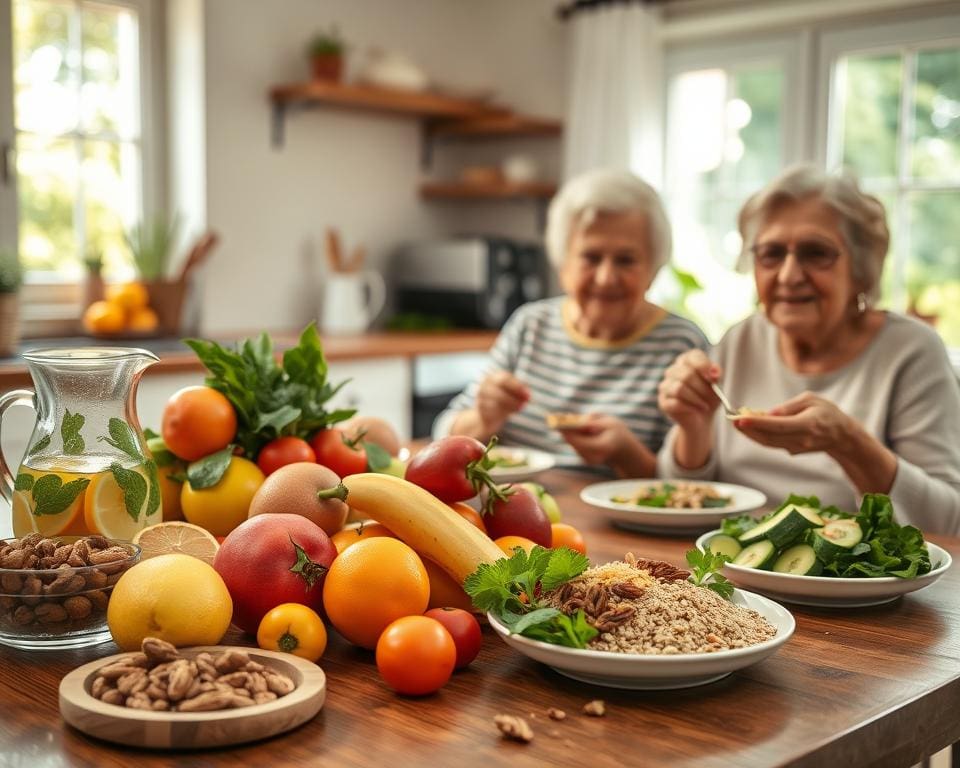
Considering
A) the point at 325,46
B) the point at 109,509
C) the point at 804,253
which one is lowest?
the point at 109,509

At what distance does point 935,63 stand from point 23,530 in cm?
326

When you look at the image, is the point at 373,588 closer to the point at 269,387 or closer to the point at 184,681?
the point at 184,681

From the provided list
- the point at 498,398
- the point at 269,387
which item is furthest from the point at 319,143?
the point at 269,387

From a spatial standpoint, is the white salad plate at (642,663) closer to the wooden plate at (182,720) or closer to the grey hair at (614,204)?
the wooden plate at (182,720)

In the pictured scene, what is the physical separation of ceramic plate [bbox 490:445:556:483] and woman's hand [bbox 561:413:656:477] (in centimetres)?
7

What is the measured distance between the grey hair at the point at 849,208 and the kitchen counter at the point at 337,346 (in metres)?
1.43

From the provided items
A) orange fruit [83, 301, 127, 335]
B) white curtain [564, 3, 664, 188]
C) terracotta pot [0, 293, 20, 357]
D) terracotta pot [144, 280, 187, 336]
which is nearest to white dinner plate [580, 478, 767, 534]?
terracotta pot [0, 293, 20, 357]

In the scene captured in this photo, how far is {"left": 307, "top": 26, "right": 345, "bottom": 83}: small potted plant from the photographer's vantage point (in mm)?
3758

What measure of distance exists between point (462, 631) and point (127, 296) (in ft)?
9.30

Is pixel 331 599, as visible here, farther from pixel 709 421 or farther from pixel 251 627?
pixel 709 421

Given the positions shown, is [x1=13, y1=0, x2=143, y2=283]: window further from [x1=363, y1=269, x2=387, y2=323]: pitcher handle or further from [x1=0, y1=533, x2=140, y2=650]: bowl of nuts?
[x1=0, y1=533, x2=140, y2=650]: bowl of nuts

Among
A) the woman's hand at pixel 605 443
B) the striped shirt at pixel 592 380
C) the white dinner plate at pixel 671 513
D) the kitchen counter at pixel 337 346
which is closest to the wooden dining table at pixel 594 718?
the white dinner plate at pixel 671 513

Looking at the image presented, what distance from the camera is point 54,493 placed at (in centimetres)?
105

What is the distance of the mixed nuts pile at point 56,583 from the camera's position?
0.95 m
